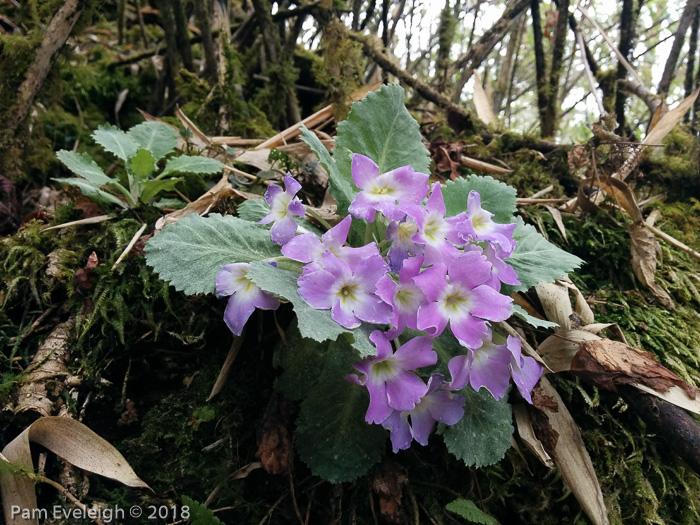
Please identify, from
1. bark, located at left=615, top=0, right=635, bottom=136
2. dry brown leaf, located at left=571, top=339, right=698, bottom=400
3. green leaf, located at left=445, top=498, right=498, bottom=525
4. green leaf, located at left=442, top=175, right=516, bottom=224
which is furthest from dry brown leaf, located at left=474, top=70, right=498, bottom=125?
green leaf, located at left=445, top=498, right=498, bottom=525

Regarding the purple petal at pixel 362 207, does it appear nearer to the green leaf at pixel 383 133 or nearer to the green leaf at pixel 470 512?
the green leaf at pixel 383 133

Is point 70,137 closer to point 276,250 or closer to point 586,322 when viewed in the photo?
point 276,250

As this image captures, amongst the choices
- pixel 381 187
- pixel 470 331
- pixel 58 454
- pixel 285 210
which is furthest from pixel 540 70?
pixel 58 454

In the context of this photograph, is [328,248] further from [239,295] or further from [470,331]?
[470,331]

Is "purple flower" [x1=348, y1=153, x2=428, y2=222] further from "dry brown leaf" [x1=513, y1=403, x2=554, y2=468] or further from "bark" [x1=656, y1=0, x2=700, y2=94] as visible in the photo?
"bark" [x1=656, y1=0, x2=700, y2=94]

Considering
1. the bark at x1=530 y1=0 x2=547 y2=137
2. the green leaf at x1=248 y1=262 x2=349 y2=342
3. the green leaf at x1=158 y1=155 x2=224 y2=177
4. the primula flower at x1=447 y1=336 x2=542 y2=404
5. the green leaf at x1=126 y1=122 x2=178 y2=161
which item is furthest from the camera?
the bark at x1=530 y1=0 x2=547 y2=137

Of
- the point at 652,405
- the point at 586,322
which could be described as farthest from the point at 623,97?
the point at 652,405
